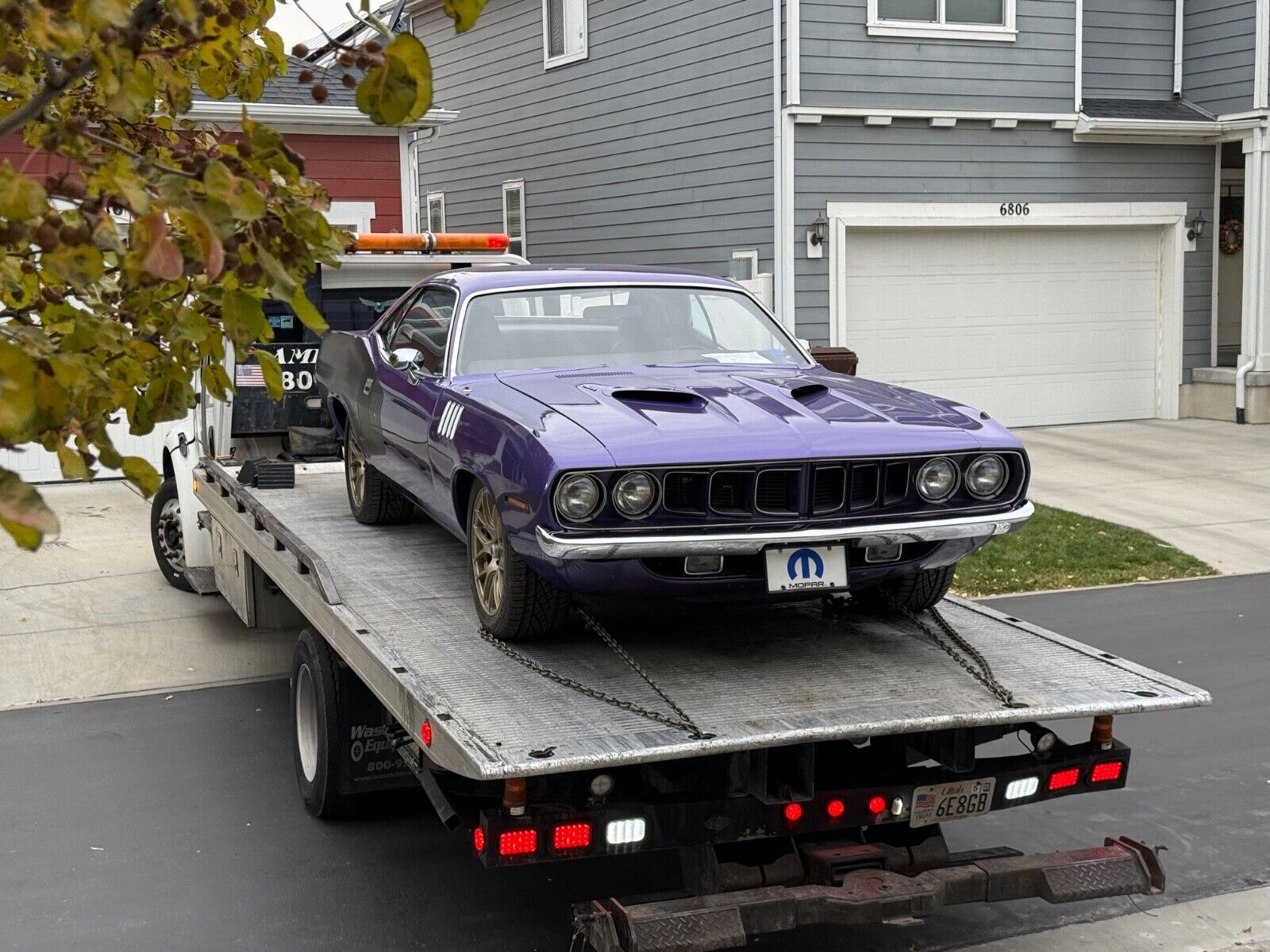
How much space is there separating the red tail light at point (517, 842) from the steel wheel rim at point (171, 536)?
6.32 metres

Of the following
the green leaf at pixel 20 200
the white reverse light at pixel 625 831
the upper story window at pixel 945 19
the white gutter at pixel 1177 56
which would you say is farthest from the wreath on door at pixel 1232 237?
the green leaf at pixel 20 200

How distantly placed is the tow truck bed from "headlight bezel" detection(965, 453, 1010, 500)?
57 cm

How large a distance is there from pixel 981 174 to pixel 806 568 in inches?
491

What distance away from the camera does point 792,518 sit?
4.76m

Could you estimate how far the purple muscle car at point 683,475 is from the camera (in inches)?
185

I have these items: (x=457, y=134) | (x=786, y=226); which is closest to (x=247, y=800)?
(x=786, y=226)

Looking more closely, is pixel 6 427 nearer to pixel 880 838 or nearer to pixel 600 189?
pixel 880 838

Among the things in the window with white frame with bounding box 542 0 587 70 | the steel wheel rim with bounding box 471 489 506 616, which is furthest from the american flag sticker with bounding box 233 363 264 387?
the window with white frame with bounding box 542 0 587 70

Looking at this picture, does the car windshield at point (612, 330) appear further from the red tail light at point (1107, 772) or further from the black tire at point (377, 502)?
the red tail light at point (1107, 772)

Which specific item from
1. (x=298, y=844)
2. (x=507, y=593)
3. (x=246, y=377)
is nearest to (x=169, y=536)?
(x=246, y=377)

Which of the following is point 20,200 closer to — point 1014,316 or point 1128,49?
point 1014,316

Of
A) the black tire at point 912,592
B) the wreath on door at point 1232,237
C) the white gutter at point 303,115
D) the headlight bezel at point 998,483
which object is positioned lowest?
the black tire at point 912,592

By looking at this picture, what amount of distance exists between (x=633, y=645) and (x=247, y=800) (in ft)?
6.90

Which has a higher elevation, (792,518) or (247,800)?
(792,518)
